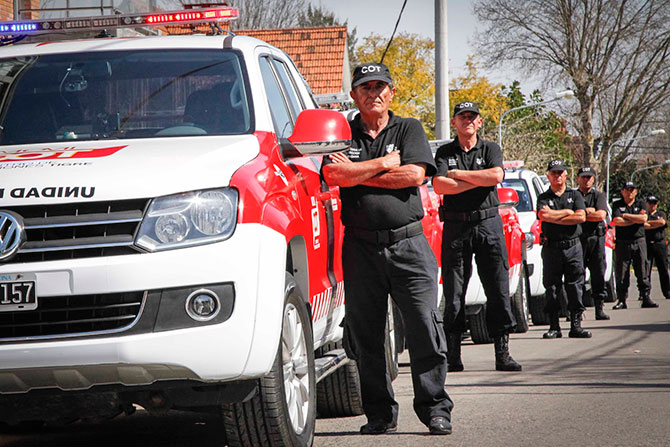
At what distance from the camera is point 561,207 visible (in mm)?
12328

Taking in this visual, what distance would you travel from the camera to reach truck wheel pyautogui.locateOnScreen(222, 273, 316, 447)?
4734mm

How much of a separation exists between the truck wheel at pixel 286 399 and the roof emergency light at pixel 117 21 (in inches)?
76.6

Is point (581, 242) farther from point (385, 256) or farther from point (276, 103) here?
point (276, 103)

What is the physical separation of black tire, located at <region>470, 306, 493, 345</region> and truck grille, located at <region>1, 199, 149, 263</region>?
7.75m

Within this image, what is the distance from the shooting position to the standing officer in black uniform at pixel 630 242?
18.3 m

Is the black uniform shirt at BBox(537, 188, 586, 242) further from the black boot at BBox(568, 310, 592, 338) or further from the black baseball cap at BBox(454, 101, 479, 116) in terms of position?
the black baseball cap at BBox(454, 101, 479, 116)

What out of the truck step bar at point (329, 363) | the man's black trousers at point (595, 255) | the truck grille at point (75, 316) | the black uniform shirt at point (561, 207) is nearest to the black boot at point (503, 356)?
the truck step bar at point (329, 363)

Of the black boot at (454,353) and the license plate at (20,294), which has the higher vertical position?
the license plate at (20,294)

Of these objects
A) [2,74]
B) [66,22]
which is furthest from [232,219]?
[66,22]

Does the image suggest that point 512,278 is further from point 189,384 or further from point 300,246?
point 189,384

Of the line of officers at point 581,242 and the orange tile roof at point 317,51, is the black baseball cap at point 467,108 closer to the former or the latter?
the line of officers at point 581,242

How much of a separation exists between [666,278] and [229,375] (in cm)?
1723

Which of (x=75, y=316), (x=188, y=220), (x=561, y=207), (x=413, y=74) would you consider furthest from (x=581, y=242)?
(x=413, y=74)

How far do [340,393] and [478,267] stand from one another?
7.81ft
